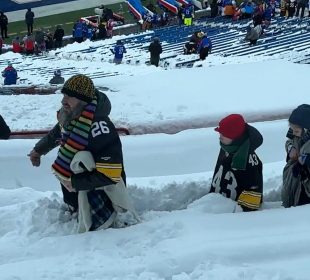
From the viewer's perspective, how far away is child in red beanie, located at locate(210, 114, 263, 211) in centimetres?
385

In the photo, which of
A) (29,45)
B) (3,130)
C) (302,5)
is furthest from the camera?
(302,5)

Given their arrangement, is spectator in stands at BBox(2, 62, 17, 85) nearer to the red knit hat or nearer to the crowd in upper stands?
the crowd in upper stands

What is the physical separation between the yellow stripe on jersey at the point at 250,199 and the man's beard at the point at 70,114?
1.18m

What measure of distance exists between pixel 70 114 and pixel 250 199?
126 cm

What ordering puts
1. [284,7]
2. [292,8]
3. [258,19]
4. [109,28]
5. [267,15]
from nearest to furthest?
[258,19]
[267,15]
[292,8]
[284,7]
[109,28]

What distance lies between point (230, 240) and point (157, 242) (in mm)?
430

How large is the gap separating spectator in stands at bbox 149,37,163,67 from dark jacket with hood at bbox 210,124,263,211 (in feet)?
42.9

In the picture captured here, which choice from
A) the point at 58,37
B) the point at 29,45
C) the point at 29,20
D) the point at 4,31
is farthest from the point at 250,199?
the point at 4,31

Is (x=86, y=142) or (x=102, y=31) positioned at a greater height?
(x=86, y=142)

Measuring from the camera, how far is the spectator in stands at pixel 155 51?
55.9 feet

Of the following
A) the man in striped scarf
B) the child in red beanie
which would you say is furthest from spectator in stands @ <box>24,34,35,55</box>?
the man in striped scarf

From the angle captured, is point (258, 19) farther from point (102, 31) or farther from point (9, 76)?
point (9, 76)

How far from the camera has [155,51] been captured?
1717 centimetres

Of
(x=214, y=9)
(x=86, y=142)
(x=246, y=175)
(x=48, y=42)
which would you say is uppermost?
(x=86, y=142)
